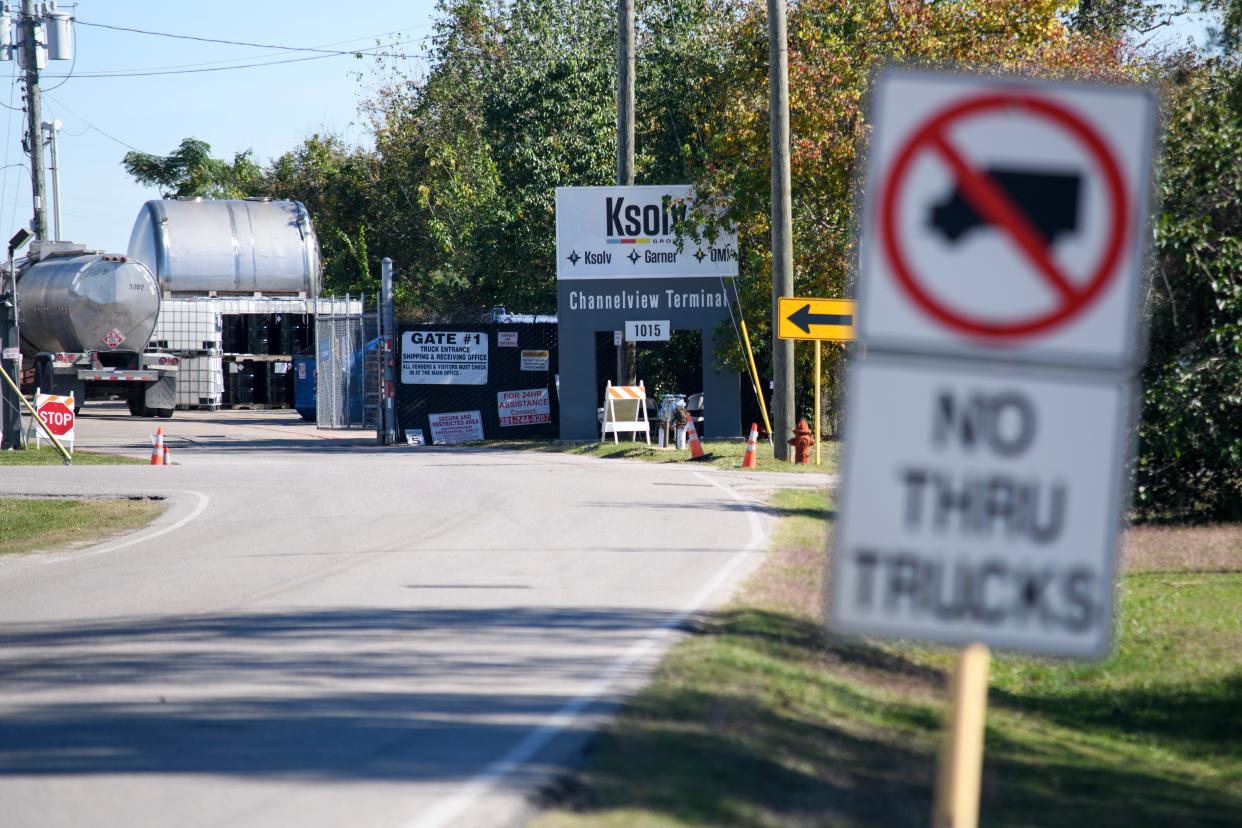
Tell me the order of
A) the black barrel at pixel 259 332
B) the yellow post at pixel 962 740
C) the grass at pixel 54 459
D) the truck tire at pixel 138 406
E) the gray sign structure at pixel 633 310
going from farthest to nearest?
1. the black barrel at pixel 259 332
2. the truck tire at pixel 138 406
3. the gray sign structure at pixel 633 310
4. the grass at pixel 54 459
5. the yellow post at pixel 962 740

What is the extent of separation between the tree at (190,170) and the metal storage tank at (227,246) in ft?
127

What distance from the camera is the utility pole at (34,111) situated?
3362 centimetres

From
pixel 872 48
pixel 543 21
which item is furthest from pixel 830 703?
pixel 543 21

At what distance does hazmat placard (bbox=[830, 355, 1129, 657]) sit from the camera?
148 inches

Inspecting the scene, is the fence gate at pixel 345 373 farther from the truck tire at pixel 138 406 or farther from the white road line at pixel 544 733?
the white road line at pixel 544 733

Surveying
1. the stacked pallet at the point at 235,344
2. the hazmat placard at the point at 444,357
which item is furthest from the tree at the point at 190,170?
the hazmat placard at the point at 444,357

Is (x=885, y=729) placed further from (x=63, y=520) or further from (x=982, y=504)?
(x=63, y=520)

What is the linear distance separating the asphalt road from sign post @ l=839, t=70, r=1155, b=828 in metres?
2.20

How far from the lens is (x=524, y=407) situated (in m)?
31.1

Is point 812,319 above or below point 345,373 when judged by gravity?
above

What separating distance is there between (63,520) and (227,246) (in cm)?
2334

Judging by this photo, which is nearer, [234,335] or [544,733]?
[544,733]

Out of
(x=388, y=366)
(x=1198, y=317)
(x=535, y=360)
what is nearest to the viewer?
(x=1198, y=317)

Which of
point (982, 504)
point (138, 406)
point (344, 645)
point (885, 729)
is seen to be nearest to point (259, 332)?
point (138, 406)
